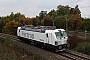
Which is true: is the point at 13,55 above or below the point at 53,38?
below

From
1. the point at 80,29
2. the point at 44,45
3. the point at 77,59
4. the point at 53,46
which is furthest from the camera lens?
the point at 80,29

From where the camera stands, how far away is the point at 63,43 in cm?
1986

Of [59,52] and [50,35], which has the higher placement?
[50,35]

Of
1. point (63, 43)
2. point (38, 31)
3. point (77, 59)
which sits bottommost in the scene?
point (77, 59)

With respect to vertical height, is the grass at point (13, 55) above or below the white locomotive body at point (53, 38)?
below

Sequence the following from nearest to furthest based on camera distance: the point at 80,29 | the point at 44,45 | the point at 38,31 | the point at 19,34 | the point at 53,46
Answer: the point at 53,46
the point at 44,45
the point at 38,31
the point at 19,34
the point at 80,29

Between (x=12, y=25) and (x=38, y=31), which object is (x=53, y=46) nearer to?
(x=38, y=31)

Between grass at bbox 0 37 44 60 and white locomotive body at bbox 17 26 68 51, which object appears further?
white locomotive body at bbox 17 26 68 51

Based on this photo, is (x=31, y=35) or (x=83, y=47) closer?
(x=83, y=47)

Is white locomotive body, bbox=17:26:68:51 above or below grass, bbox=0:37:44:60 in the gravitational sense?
above

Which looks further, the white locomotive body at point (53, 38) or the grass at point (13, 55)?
the white locomotive body at point (53, 38)

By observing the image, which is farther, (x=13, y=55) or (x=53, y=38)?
(x=53, y=38)

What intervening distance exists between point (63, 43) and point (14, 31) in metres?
36.7

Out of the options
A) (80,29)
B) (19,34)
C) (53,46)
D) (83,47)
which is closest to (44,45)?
(53,46)
